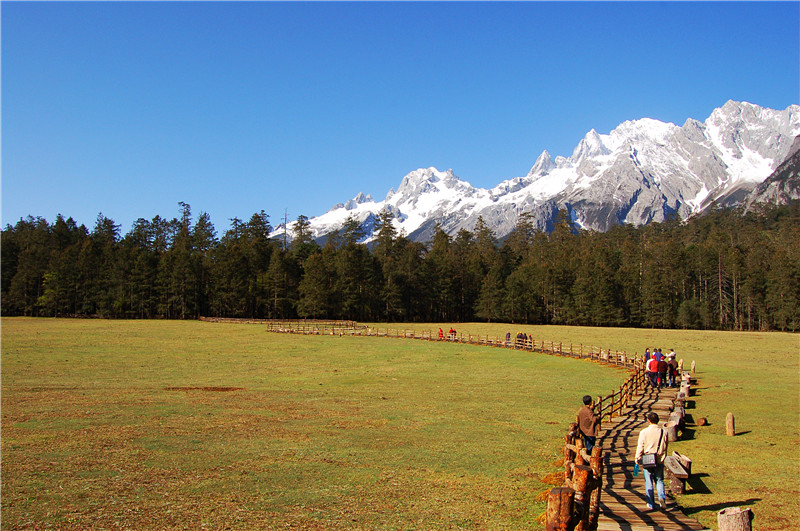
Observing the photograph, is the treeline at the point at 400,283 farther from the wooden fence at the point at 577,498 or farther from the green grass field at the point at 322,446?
the wooden fence at the point at 577,498

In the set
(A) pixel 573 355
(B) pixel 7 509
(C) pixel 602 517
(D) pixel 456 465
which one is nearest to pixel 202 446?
(B) pixel 7 509

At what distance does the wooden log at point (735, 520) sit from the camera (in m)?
7.76

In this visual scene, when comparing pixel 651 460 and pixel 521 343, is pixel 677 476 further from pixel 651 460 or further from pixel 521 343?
pixel 521 343

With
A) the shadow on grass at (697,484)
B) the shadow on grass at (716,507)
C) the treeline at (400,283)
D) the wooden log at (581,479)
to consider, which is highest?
the treeline at (400,283)

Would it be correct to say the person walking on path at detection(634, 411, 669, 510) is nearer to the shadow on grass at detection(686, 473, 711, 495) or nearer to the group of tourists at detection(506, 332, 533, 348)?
the shadow on grass at detection(686, 473, 711, 495)

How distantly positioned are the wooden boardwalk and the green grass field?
1143mm

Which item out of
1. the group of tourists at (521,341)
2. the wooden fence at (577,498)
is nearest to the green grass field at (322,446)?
the wooden fence at (577,498)

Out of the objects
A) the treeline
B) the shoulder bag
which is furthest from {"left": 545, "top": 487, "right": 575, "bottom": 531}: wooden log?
the treeline

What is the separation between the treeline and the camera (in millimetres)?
100062

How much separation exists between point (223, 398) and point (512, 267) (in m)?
113

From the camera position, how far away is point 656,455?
35.8 feet

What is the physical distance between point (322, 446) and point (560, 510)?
341 inches

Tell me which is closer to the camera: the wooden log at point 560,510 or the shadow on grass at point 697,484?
the wooden log at point 560,510

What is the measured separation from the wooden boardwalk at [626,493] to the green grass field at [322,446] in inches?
45.0
